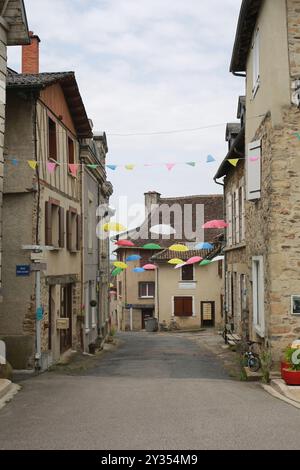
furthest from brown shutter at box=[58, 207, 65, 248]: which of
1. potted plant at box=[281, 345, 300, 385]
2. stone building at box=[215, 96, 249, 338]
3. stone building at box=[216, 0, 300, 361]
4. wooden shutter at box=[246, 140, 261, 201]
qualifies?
potted plant at box=[281, 345, 300, 385]

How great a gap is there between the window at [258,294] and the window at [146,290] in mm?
28250

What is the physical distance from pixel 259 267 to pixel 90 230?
9.64 m

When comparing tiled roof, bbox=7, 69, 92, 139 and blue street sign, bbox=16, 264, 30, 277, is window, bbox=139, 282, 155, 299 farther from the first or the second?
blue street sign, bbox=16, 264, 30, 277

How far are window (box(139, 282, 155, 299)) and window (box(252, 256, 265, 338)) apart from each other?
28250 millimetres

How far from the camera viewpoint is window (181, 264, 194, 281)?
37.3 m

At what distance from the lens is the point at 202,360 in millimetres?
16609

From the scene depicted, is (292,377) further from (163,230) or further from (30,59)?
(163,230)

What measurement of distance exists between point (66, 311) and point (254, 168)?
7492 millimetres

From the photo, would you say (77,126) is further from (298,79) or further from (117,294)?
(117,294)

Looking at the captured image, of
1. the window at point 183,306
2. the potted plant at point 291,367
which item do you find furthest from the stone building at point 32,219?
the window at point 183,306

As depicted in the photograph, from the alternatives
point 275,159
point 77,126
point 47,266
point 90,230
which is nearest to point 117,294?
point 90,230

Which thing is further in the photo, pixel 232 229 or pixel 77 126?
pixel 232 229

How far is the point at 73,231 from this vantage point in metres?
18.0

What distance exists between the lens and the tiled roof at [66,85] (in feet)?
42.0
